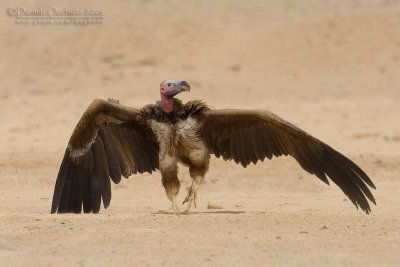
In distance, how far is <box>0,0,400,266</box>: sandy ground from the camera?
7480 mm

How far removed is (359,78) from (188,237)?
748 inches

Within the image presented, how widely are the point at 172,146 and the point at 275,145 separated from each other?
1.21 metres

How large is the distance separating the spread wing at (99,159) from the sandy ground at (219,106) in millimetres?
367

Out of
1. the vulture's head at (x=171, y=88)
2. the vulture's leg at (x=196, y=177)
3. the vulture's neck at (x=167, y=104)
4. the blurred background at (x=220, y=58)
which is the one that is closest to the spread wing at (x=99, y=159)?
the vulture's neck at (x=167, y=104)

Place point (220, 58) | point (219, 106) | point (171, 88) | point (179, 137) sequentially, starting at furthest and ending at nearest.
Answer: point (220, 58) < point (219, 106) < point (171, 88) < point (179, 137)

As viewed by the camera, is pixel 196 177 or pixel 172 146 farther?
pixel 196 177

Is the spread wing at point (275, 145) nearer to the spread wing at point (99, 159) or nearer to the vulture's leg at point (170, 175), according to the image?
the vulture's leg at point (170, 175)

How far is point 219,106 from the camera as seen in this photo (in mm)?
22688

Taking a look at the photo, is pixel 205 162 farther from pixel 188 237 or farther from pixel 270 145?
pixel 188 237

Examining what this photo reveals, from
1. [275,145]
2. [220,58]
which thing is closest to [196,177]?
[275,145]

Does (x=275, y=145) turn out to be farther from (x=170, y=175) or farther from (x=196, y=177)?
(x=170, y=175)

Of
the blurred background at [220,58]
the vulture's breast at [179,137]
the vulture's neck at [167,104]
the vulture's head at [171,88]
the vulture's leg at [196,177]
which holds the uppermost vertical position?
the blurred background at [220,58]

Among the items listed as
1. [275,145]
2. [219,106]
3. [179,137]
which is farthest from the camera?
[219,106]

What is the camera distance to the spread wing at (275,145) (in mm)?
9312
